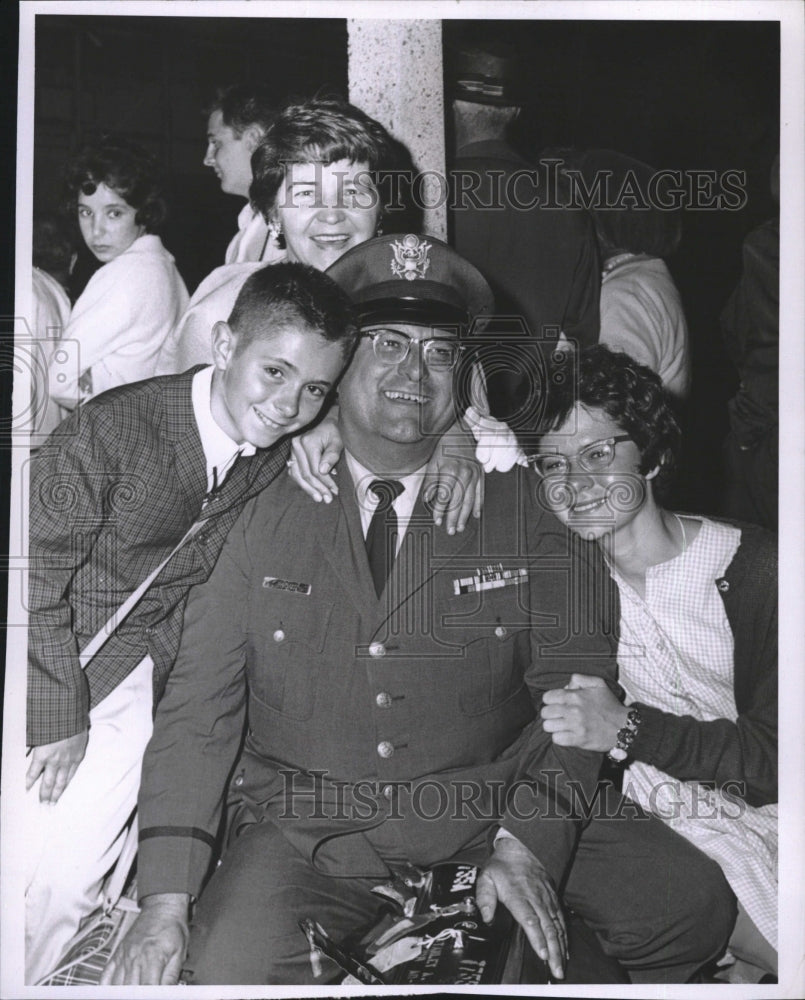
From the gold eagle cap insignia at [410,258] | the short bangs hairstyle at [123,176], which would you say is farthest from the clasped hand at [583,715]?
the short bangs hairstyle at [123,176]

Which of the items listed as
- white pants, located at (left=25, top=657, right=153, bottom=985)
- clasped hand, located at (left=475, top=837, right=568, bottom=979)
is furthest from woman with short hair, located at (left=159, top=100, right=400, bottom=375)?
clasped hand, located at (left=475, top=837, right=568, bottom=979)

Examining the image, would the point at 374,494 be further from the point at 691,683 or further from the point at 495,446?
the point at 691,683

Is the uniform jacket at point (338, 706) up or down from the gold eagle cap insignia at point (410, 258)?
down

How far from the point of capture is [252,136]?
2.67m

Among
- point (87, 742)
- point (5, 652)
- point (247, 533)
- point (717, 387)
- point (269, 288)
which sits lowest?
point (87, 742)

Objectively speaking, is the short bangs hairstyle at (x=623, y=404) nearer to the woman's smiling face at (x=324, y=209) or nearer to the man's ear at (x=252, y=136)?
the woman's smiling face at (x=324, y=209)

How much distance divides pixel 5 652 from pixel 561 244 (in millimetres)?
1654

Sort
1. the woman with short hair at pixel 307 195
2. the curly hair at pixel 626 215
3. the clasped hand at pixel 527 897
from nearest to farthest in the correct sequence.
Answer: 1. the clasped hand at pixel 527 897
2. the woman with short hair at pixel 307 195
3. the curly hair at pixel 626 215

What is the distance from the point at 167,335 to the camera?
8.63 ft

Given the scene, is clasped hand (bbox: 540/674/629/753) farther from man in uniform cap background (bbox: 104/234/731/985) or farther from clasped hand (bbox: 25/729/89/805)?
clasped hand (bbox: 25/729/89/805)

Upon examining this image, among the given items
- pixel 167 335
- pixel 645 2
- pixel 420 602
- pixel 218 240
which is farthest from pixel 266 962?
pixel 645 2

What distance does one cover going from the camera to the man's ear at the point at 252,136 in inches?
105

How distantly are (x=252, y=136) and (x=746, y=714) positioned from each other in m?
1.83

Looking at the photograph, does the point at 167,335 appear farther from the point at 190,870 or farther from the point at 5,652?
the point at 190,870
